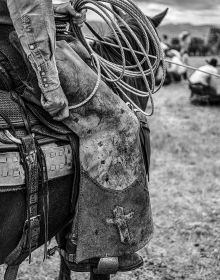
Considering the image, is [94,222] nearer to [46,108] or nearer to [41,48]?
[46,108]

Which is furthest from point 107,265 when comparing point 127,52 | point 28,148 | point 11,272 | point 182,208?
point 182,208

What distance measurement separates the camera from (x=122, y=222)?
2.42 m

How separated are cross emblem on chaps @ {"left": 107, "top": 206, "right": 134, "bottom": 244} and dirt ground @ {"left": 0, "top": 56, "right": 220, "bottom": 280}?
5.09 feet

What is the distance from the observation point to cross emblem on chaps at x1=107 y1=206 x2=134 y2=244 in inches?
94.4

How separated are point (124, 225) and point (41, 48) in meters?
1.10

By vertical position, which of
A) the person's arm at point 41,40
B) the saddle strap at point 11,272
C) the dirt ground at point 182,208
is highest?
the person's arm at point 41,40

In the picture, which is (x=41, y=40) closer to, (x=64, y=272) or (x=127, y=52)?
(x=127, y=52)

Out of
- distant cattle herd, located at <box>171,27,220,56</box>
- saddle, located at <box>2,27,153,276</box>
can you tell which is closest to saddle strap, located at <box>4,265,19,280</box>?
saddle, located at <box>2,27,153,276</box>

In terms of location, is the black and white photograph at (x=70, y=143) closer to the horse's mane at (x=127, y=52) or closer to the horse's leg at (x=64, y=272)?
the horse's mane at (x=127, y=52)

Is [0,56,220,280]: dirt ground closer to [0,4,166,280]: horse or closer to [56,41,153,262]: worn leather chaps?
[0,4,166,280]: horse

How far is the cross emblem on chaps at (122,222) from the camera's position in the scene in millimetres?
2398

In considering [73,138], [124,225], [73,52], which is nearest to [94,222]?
[124,225]

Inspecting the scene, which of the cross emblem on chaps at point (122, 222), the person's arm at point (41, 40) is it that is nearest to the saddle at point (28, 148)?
the person's arm at point (41, 40)

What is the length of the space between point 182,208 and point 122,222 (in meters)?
3.09
